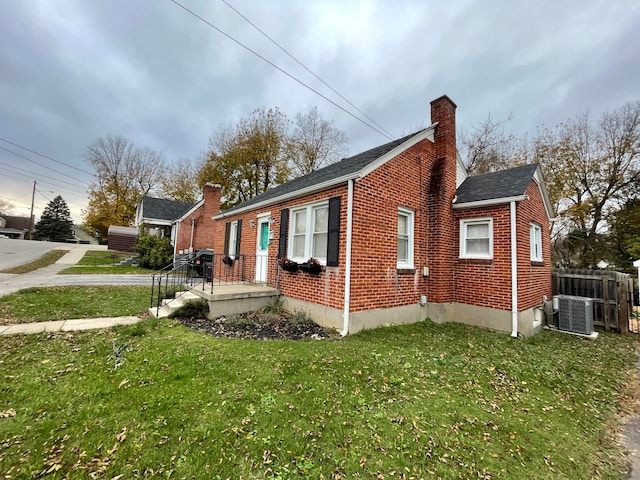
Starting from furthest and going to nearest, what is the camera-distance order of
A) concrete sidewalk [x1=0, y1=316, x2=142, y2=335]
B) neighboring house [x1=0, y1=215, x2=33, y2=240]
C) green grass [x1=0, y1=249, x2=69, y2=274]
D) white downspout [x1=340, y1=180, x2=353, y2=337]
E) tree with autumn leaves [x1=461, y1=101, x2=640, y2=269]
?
neighboring house [x1=0, y1=215, x2=33, y2=240] < tree with autumn leaves [x1=461, y1=101, x2=640, y2=269] < green grass [x1=0, y1=249, x2=69, y2=274] < white downspout [x1=340, y1=180, x2=353, y2=337] < concrete sidewalk [x1=0, y1=316, x2=142, y2=335]

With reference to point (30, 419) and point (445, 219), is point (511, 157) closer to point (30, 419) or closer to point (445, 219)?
point (445, 219)

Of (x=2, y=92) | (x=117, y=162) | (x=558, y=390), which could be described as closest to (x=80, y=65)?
(x=2, y=92)

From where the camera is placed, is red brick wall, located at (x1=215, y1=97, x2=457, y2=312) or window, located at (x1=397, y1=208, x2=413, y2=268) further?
window, located at (x1=397, y1=208, x2=413, y2=268)

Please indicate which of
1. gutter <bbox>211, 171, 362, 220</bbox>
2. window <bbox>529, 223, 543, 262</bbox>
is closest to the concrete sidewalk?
gutter <bbox>211, 171, 362, 220</bbox>

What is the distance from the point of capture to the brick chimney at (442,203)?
24.7ft

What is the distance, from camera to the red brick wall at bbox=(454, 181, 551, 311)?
6.90m

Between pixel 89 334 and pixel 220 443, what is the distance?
451 centimetres

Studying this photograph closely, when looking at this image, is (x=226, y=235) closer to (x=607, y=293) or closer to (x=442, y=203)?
(x=442, y=203)

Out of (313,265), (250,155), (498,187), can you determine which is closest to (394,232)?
(313,265)

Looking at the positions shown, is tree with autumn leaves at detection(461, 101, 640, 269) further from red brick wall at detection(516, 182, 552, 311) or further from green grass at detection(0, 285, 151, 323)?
green grass at detection(0, 285, 151, 323)

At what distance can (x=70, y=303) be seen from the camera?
7.62m

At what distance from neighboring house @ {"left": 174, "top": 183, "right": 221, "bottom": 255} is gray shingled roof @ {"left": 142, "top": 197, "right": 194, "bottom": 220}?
397 cm

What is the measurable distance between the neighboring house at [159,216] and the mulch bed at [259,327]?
17590mm

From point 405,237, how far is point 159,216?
2155 centimetres
